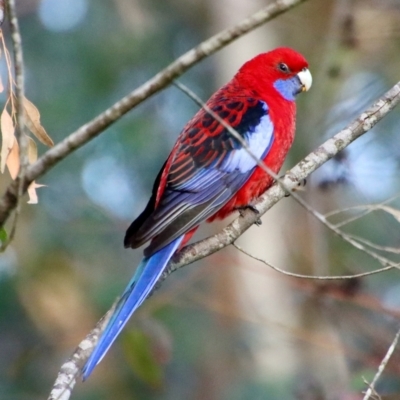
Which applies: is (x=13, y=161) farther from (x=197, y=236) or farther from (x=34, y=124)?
(x=197, y=236)

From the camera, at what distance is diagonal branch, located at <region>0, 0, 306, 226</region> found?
6.33 ft

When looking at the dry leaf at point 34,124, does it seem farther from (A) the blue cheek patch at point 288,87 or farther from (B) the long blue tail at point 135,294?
(A) the blue cheek patch at point 288,87

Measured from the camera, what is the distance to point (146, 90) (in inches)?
78.0

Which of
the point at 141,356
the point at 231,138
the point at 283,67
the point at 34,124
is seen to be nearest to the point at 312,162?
the point at 231,138

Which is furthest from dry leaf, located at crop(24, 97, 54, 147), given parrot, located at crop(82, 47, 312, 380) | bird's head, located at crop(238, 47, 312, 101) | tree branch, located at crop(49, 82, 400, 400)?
bird's head, located at crop(238, 47, 312, 101)

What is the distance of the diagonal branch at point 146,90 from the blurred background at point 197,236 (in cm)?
308

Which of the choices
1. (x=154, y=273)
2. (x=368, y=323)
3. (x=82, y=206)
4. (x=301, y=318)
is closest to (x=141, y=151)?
(x=82, y=206)

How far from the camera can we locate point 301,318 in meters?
7.16

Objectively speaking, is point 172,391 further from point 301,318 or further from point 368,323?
point 368,323

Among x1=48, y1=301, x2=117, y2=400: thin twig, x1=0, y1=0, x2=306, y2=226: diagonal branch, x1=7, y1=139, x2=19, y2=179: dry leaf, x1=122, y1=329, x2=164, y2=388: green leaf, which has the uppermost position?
x1=0, y1=0, x2=306, y2=226: diagonal branch

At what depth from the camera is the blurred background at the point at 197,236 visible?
587 centimetres

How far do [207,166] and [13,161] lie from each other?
130 centimetres

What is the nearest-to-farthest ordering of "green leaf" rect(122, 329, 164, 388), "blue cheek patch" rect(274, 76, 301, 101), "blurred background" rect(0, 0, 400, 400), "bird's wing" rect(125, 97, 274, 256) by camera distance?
"bird's wing" rect(125, 97, 274, 256)
"blue cheek patch" rect(274, 76, 301, 101)
"green leaf" rect(122, 329, 164, 388)
"blurred background" rect(0, 0, 400, 400)

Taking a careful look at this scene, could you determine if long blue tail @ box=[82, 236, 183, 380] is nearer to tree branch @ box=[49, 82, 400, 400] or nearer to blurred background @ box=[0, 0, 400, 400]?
Result: tree branch @ box=[49, 82, 400, 400]
